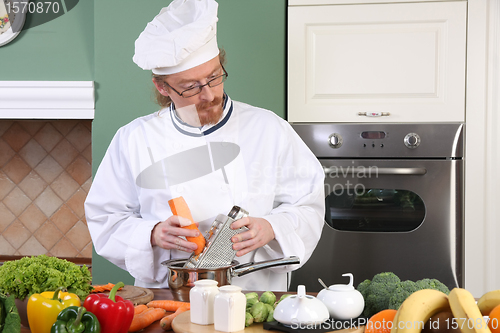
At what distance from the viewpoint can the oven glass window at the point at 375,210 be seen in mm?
1838

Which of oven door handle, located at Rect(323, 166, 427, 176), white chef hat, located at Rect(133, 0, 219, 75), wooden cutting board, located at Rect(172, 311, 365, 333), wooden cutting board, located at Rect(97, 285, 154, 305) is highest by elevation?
white chef hat, located at Rect(133, 0, 219, 75)

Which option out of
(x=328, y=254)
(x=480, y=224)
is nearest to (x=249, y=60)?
→ (x=328, y=254)

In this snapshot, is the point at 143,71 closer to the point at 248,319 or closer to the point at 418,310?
the point at 248,319

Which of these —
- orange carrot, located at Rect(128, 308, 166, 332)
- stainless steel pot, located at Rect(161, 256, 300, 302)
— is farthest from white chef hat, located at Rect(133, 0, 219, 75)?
orange carrot, located at Rect(128, 308, 166, 332)

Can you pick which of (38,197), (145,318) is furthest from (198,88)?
(38,197)

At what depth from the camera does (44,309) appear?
0.77m

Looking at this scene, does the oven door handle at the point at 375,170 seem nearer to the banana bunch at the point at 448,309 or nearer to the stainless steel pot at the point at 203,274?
the stainless steel pot at the point at 203,274

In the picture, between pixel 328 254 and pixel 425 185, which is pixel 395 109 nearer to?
pixel 425 185

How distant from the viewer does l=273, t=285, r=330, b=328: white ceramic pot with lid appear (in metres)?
0.76

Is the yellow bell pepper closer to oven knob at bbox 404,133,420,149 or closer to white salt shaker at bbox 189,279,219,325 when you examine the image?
white salt shaker at bbox 189,279,219,325

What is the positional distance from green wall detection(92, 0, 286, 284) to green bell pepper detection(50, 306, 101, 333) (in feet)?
3.73

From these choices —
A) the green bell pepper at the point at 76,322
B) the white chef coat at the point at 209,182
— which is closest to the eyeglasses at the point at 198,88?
the white chef coat at the point at 209,182

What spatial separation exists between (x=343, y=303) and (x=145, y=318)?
1.18 feet

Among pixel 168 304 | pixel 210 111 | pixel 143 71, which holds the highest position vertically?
pixel 143 71
